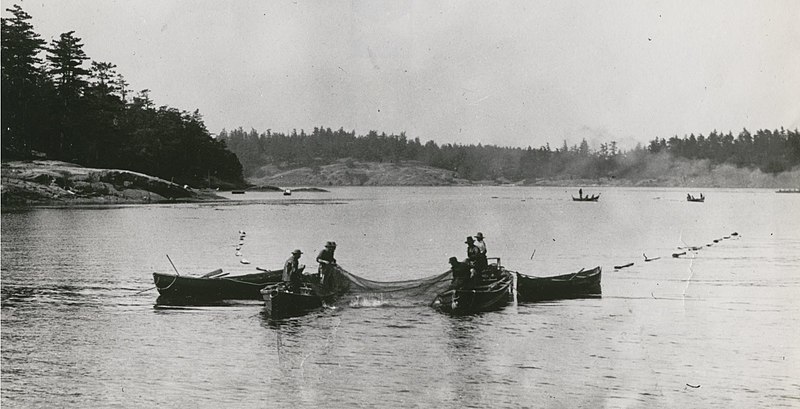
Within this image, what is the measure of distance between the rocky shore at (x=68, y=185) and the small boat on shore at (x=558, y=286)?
81.6 meters

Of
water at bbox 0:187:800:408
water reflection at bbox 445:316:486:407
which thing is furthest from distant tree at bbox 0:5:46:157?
water reflection at bbox 445:316:486:407

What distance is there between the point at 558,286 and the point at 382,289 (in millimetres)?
8611

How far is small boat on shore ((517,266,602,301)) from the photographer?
117 feet

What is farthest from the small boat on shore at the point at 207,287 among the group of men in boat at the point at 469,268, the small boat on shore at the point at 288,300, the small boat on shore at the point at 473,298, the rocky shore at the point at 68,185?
the rocky shore at the point at 68,185

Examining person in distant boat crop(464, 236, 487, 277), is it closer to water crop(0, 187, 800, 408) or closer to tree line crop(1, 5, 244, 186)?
water crop(0, 187, 800, 408)

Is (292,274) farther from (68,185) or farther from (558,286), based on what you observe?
(68,185)

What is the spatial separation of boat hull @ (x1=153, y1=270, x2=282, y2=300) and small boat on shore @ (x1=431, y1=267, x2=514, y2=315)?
7.93 m

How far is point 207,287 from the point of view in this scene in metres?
34.4

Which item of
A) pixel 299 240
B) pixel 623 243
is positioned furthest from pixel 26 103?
pixel 623 243

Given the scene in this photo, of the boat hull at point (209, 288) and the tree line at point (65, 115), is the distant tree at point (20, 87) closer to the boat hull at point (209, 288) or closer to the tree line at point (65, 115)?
the tree line at point (65, 115)

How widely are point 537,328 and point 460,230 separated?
196ft

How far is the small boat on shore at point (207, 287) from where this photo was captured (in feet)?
113

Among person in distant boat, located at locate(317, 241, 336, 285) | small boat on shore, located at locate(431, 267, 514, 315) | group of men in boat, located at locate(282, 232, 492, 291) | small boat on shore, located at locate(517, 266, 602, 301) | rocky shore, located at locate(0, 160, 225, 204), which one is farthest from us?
rocky shore, located at locate(0, 160, 225, 204)

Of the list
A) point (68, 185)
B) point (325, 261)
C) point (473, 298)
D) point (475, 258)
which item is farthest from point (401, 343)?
point (68, 185)
